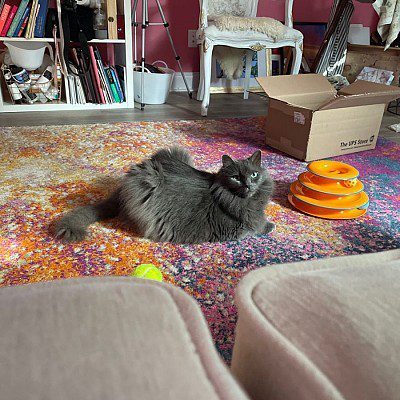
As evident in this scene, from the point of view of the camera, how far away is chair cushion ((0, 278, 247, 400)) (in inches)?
12.4

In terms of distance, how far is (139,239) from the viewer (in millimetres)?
1264

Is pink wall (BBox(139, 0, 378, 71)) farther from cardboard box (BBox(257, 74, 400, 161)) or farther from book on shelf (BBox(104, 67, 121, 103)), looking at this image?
cardboard box (BBox(257, 74, 400, 161))

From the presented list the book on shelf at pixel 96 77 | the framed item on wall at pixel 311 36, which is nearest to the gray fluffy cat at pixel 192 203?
the book on shelf at pixel 96 77

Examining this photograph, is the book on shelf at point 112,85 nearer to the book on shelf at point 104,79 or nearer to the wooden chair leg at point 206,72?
the book on shelf at point 104,79

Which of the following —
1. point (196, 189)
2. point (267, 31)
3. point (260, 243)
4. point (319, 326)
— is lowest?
point (260, 243)

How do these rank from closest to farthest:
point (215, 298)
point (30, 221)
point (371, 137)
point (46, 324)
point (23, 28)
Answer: point (46, 324)
point (215, 298)
point (30, 221)
point (371, 137)
point (23, 28)

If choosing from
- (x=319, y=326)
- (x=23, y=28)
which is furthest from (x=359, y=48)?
(x=319, y=326)

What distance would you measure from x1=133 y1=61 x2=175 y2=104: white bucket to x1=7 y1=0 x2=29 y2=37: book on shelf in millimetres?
846

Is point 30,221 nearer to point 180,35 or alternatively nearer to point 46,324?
point 46,324

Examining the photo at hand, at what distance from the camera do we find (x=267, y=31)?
2654 millimetres

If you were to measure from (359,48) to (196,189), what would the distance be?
2.98m

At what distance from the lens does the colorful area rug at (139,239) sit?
1.09 meters

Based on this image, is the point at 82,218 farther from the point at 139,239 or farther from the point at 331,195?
the point at 331,195

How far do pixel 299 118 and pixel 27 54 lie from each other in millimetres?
1868
